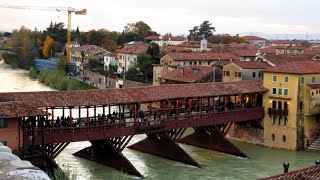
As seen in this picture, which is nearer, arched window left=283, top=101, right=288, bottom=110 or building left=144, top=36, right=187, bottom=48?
arched window left=283, top=101, right=288, bottom=110

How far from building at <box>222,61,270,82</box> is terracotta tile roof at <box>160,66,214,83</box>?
13.7ft

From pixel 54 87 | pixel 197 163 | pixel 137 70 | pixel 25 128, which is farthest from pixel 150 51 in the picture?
pixel 25 128

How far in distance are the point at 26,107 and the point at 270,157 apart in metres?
16.6

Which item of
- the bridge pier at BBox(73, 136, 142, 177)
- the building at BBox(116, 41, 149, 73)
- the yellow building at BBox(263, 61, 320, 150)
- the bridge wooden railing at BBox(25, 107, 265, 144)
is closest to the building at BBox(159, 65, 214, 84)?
the yellow building at BBox(263, 61, 320, 150)

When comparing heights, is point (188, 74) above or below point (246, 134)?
above

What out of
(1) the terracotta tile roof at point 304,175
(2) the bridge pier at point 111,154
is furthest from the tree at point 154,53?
(1) the terracotta tile roof at point 304,175

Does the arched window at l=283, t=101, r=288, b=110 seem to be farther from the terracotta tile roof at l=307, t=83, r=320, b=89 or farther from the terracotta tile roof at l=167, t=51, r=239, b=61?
the terracotta tile roof at l=167, t=51, r=239, b=61

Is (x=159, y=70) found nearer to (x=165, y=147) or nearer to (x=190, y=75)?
(x=190, y=75)

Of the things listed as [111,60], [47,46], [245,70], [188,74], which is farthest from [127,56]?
[47,46]

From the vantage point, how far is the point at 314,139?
36.5 metres

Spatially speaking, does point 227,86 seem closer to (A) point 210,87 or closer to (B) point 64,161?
(A) point 210,87

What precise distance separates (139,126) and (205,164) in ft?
16.2

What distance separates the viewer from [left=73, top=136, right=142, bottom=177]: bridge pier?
27438 millimetres

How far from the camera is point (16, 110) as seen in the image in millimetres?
23266
